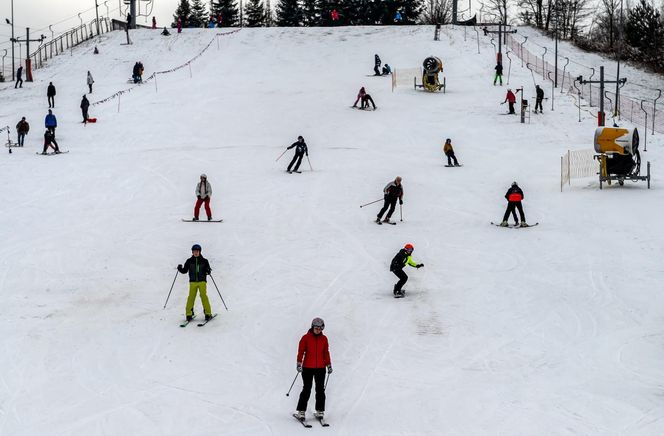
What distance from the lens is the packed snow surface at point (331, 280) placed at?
10.7m

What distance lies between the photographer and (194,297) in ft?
44.5

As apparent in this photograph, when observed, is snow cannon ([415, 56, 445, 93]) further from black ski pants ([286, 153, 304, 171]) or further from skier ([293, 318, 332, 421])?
skier ([293, 318, 332, 421])

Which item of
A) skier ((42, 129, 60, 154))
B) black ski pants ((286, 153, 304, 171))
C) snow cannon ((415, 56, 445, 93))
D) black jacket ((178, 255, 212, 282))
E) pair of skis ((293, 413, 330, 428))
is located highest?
snow cannon ((415, 56, 445, 93))

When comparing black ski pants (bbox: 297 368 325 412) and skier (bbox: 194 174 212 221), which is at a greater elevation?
skier (bbox: 194 174 212 221)

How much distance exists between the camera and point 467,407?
1062 centimetres

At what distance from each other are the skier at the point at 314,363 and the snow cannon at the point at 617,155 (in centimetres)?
1647

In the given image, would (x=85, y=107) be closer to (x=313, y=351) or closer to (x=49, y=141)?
(x=49, y=141)

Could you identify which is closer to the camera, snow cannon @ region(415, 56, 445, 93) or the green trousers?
the green trousers

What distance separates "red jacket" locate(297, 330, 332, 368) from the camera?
10.0 m

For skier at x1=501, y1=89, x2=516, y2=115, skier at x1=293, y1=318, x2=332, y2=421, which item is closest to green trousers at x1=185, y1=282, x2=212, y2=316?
skier at x1=293, y1=318, x2=332, y2=421

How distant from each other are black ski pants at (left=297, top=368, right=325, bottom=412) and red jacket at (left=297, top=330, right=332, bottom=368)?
0.08m

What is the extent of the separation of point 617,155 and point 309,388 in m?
17.1

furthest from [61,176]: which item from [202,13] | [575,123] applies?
[202,13]

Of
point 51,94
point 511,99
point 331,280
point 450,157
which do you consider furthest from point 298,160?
point 51,94
